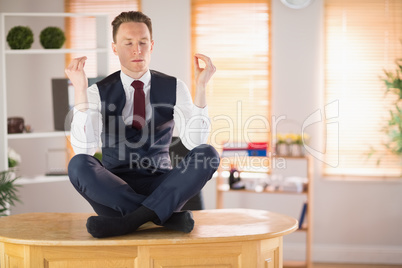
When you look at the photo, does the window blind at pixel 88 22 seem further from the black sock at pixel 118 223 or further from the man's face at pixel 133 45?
the black sock at pixel 118 223

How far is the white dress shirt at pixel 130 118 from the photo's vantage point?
7.27 ft

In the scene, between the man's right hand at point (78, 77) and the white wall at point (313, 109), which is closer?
the man's right hand at point (78, 77)

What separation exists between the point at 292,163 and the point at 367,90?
82cm

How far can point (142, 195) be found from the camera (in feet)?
7.11

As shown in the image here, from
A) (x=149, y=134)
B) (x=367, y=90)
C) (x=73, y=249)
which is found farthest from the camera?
(x=367, y=90)

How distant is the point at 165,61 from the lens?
4.55 meters

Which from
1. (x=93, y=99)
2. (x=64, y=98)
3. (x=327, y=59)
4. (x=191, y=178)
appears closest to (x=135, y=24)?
(x=93, y=99)

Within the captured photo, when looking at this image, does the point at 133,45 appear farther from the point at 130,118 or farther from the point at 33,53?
the point at 33,53

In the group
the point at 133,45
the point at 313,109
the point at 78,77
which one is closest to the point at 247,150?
the point at 313,109

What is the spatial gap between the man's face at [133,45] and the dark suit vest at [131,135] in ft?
0.36

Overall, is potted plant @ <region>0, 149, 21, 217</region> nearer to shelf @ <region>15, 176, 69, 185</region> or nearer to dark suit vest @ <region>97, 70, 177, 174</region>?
shelf @ <region>15, 176, 69, 185</region>

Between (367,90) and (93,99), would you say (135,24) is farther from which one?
(367,90)

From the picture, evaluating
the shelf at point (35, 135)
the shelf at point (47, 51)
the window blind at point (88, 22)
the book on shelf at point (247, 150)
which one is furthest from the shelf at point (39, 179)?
the book on shelf at point (247, 150)

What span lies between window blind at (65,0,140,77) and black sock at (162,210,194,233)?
266 cm
